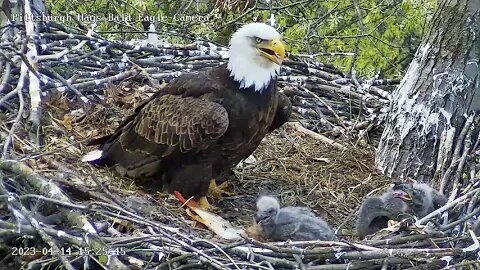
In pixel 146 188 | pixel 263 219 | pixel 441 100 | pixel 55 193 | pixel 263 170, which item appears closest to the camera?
pixel 55 193

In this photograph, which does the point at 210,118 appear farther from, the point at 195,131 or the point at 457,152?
the point at 457,152

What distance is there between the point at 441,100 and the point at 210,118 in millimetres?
1720

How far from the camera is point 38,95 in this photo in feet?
17.0

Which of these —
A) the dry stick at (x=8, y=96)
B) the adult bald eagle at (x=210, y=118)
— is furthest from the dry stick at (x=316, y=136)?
the dry stick at (x=8, y=96)

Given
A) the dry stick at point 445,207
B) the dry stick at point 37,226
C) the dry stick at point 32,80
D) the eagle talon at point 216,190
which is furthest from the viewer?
the eagle talon at point 216,190

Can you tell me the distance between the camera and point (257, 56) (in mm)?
5094

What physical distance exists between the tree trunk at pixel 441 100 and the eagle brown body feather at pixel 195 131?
0.99 meters

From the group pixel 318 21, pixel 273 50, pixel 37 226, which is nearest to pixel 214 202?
pixel 273 50

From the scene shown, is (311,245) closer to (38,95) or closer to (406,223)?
(406,223)

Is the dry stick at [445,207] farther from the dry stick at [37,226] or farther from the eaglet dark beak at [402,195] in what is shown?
the dry stick at [37,226]

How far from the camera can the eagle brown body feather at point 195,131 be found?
5004 mm

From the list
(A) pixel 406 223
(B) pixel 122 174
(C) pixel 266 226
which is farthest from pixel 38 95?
(A) pixel 406 223

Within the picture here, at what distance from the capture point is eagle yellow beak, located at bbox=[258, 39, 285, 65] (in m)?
5.01

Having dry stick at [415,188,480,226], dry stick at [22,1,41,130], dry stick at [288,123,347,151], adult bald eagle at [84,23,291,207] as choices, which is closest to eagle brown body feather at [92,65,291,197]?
adult bald eagle at [84,23,291,207]
